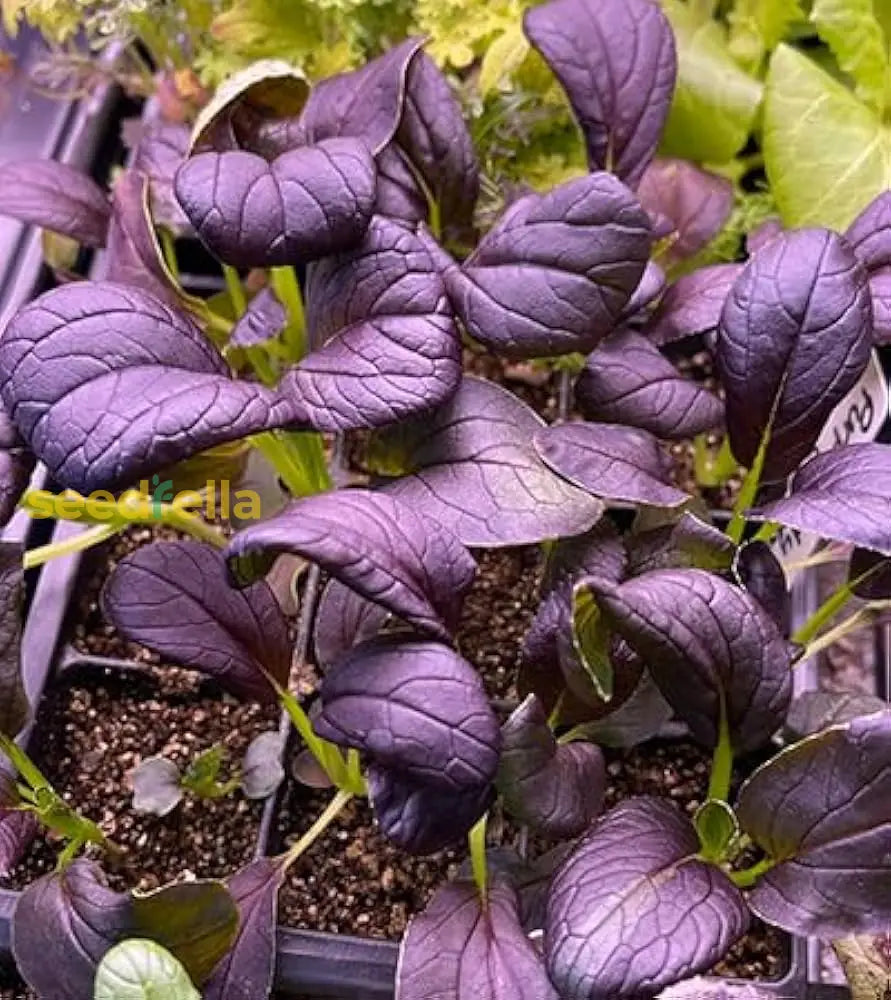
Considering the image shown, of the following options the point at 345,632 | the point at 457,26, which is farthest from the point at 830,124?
the point at 345,632

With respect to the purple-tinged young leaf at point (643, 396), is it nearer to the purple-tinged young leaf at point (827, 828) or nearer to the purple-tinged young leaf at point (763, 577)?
the purple-tinged young leaf at point (763, 577)

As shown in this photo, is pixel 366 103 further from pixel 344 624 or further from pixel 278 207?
pixel 344 624

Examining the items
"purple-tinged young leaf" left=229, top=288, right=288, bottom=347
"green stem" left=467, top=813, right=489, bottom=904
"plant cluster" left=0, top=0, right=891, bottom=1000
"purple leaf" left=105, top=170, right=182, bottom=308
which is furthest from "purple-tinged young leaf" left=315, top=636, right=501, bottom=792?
"purple leaf" left=105, top=170, right=182, bottom=308

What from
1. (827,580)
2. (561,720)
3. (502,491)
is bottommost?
(827,580)

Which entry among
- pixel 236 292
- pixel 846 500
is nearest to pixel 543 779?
pixel 846 500

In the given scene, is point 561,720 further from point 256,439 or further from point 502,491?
point 256,439
